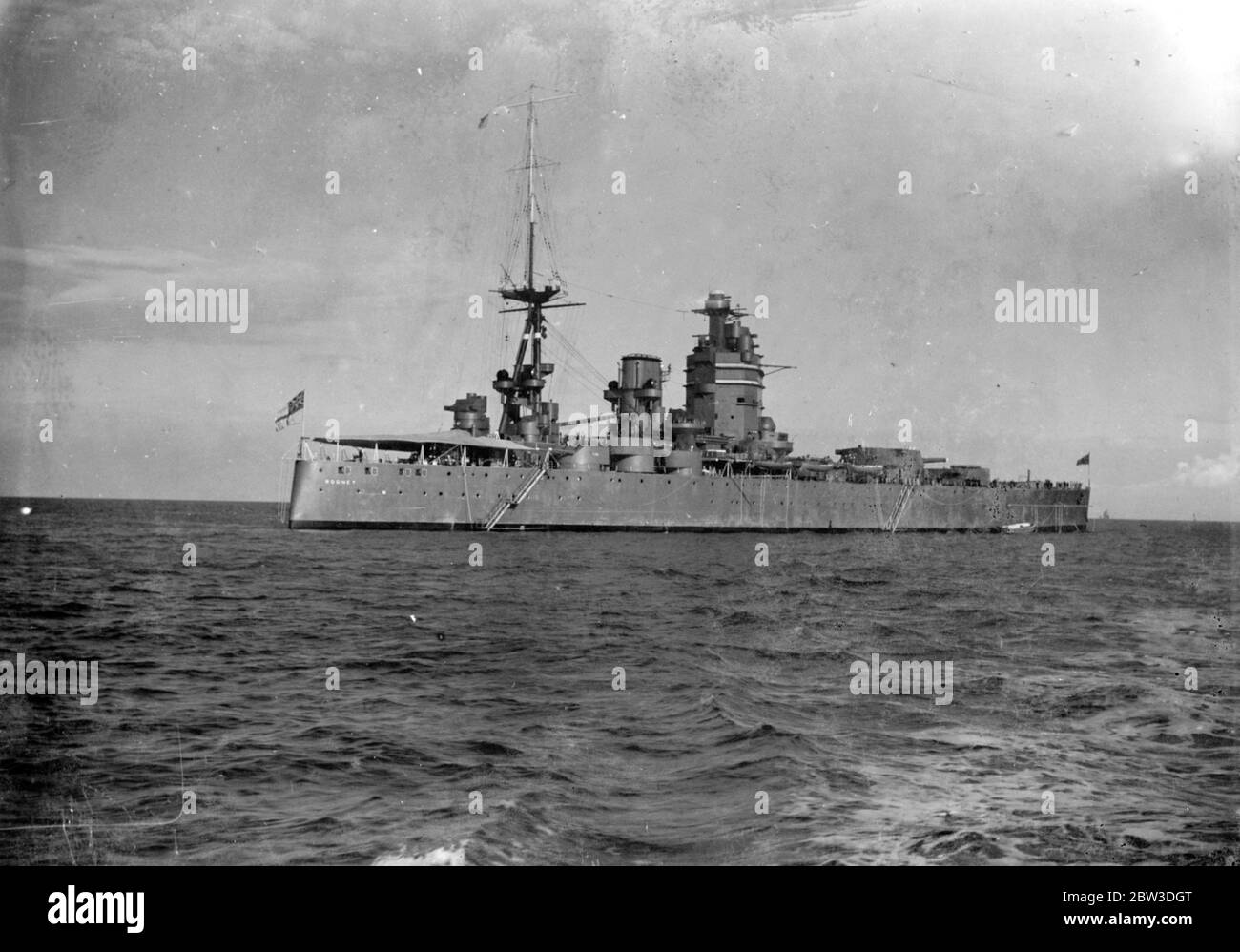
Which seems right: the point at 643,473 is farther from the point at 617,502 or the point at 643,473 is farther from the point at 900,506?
the point at 900,506

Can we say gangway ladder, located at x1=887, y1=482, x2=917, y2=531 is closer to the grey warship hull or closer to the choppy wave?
the grey warship hull

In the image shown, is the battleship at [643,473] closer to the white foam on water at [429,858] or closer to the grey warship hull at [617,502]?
the grey warship hull at [617,502]

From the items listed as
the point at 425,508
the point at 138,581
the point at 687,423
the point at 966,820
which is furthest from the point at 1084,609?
the point at 687,423

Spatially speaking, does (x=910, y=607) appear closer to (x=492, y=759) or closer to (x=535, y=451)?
(x=492, y=759)

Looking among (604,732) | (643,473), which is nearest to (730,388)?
(643,473)

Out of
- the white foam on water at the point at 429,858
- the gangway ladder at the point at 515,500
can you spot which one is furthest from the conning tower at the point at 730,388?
the white foam on water at the point at 429,858

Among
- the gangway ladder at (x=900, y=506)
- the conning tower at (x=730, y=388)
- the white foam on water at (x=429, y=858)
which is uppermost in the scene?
the conning tower at (x=730, y=388)
